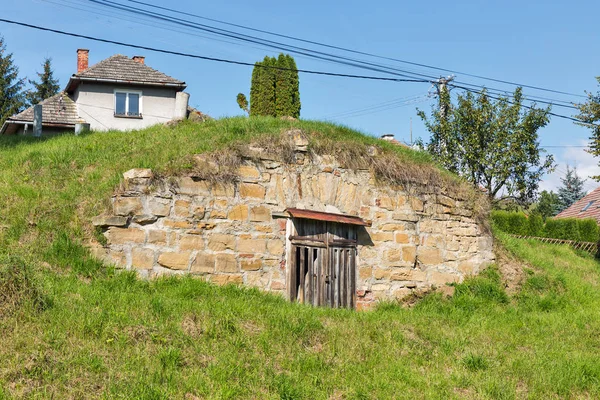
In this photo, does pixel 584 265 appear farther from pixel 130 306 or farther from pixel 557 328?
pixel 130 306

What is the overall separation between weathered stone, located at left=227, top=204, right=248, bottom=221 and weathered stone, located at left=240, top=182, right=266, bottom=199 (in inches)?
8.5

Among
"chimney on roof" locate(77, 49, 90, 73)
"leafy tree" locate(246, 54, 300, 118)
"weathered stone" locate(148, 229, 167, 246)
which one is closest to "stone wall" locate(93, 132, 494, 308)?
"weathered stone" locate(148, 229, 167, 246)

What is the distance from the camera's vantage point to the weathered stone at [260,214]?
446 inches

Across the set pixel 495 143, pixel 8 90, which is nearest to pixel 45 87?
pixel 8 90

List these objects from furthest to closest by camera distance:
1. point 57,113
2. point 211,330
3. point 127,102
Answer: point 127,102
point 57,113
point 211,330

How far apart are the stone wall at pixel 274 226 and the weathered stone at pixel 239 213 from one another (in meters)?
0.02

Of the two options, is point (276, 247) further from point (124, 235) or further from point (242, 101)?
point (242, 101)

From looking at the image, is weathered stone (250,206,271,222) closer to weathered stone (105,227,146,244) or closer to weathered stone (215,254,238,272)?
weathered stone (215,254,238,272)

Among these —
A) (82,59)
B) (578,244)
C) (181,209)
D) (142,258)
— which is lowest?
(142,258)

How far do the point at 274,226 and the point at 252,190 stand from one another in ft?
2.42

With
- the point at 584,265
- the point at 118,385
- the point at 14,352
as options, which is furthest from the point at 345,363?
the point at 584,265

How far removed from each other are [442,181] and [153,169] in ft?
19.2

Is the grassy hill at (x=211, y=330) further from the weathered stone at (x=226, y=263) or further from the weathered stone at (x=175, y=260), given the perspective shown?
the weathered stone at (x=226, y=263)

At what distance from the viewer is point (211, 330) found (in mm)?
8070
